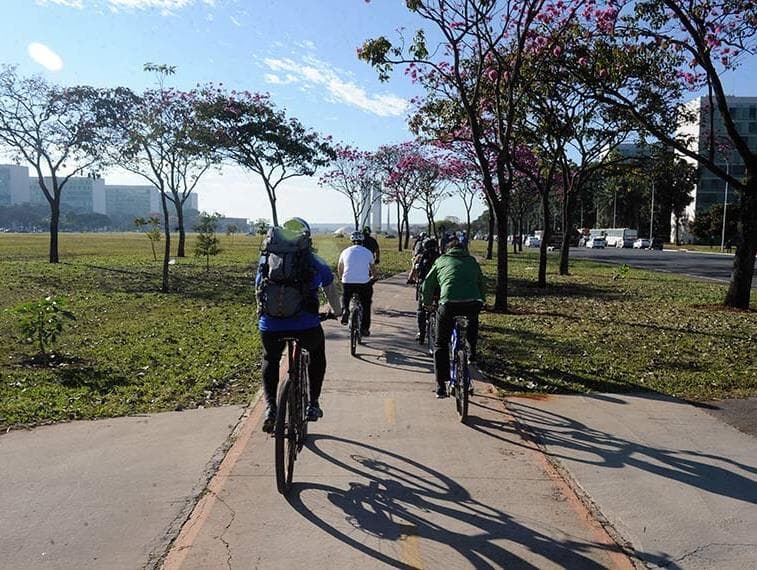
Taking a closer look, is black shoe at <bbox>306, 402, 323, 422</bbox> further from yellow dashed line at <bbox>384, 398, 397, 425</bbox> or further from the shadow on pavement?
Answer: the shadow on pavement

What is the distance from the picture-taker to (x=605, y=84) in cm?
1554

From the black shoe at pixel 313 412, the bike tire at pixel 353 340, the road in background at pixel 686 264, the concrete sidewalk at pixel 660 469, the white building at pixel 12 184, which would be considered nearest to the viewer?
the concrete sidewalk at pixel 660 469

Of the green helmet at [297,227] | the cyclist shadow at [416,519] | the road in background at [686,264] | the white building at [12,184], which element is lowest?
the cyclist shadow at [416,519]

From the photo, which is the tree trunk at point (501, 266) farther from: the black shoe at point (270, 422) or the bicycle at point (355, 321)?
the black shoe at point (270, 422)

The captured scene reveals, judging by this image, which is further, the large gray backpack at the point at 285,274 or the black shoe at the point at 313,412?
the black shoe at the point at 313,412

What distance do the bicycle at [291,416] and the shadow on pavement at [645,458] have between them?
6.47ft

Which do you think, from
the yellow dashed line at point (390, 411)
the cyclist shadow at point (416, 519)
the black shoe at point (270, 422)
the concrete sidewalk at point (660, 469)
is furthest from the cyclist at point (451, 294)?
the black shoe at point (270, 422)

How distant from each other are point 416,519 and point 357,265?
18.5 feet

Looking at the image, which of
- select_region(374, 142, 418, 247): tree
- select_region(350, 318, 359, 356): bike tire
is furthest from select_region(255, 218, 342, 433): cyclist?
select_region(374, 142, 418, 247): tree

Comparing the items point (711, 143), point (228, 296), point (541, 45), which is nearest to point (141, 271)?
point (228, 296)

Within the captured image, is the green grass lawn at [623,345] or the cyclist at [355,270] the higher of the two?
the cyclist at [355,270]

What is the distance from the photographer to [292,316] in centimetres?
455

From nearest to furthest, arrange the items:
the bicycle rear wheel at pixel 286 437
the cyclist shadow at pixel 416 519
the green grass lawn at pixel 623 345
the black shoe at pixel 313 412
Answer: the cyclist shadow at pixel 416 519 < the bicycle rear wheel at pixel 286 437 < the black shoe at pixel 313 412 < the green grass lawn at pixel 623 345

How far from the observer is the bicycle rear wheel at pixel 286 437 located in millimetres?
4105
